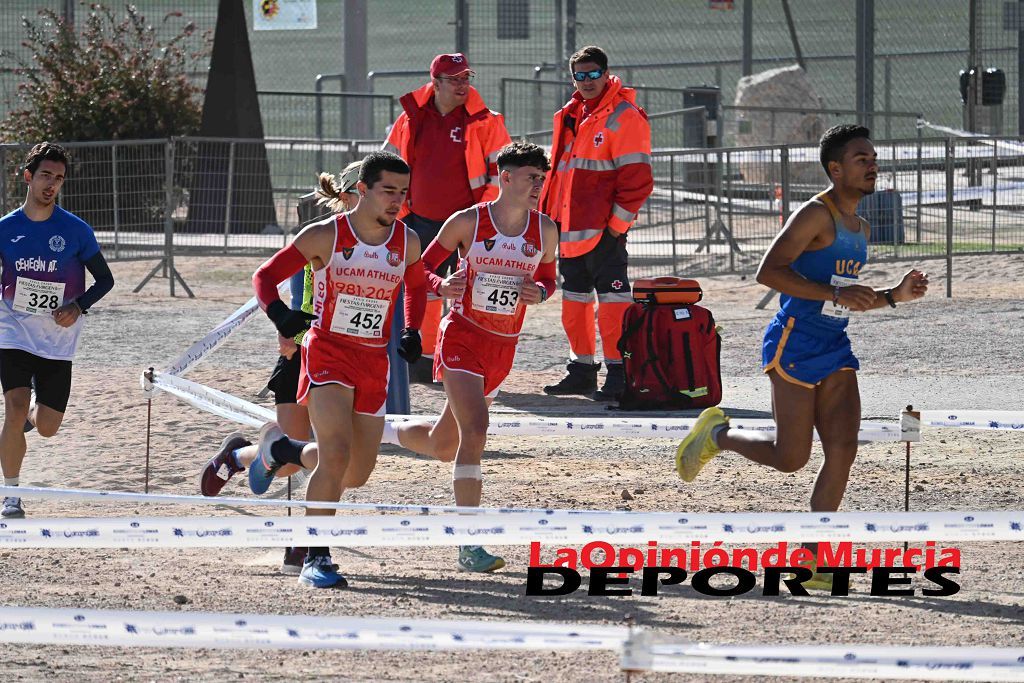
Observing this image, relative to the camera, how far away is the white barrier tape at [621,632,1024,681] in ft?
13.3

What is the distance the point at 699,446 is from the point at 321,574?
5.76 ft

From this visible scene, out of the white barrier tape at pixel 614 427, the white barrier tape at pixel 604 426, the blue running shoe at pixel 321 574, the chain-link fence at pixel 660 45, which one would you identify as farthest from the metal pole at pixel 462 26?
the blue running shoe at pixel 321 574

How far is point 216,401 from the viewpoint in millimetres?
8562

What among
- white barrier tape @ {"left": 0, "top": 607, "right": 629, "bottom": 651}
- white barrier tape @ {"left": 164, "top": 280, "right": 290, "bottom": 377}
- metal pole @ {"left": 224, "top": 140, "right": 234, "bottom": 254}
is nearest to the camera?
white barrier tape @ {"left": 0, "top": 607, "right": 629, "bottom": 651}

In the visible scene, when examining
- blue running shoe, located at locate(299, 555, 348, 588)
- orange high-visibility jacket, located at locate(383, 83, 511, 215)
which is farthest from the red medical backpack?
blue running shoe, located at locate(299, 555, 348, 588)

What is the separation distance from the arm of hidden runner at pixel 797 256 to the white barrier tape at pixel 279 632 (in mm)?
2278

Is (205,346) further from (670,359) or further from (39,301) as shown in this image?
(670,359)

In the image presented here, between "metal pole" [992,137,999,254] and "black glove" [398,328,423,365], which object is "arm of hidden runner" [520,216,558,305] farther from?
"metal pole" [992,137,999,254]

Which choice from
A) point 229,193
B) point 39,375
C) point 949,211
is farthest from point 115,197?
point 39,375

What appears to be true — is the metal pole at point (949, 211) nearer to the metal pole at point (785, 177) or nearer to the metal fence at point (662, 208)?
the metal fence at point (662, 208)

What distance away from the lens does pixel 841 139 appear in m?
6.28

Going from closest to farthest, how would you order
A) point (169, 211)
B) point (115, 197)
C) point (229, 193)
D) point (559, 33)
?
point (169, 211)
point (115, 197)
point (229, 193)
point (559, 33)

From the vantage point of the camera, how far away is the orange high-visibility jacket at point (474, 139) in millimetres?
10719

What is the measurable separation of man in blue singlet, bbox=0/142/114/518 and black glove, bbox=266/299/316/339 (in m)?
1.70
